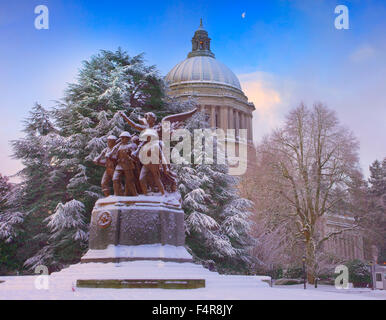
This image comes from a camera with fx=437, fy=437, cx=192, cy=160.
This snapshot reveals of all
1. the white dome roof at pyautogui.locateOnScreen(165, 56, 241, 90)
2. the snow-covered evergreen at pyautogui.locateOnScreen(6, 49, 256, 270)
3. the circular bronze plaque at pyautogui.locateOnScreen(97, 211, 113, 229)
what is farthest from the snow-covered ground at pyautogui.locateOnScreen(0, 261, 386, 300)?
the white dome roof at pyautogui.locateOnScreen(165, 56, 241, 90)

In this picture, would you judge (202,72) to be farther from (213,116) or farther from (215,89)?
(213,116)

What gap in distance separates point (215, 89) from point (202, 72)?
14.9ft

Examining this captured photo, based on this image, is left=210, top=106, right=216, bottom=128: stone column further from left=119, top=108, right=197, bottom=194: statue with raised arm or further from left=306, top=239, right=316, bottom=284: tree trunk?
left=119, top=108, right=197, bottom=194: statue with raised arm

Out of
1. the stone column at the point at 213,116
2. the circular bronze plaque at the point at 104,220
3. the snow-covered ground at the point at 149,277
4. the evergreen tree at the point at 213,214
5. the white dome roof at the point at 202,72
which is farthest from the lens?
the white dome roof at the point at 202,72

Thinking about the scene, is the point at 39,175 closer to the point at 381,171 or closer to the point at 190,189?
the point at 190,189

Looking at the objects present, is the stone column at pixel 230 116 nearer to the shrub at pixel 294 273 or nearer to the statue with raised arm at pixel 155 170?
the shrub at pixel 294 273

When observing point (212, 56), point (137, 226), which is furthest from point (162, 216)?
point (212, 56)

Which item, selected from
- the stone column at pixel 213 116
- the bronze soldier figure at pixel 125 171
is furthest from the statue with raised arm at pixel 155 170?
the stone column at pixel 213 116

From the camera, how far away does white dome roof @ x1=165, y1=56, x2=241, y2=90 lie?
63.2 m

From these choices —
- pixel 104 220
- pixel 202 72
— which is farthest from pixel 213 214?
pixel 202 72

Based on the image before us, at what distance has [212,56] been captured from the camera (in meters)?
72.2

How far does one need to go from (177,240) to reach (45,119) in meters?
13.3

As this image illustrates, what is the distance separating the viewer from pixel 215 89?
61.2 m

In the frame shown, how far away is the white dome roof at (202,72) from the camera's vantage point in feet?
207
